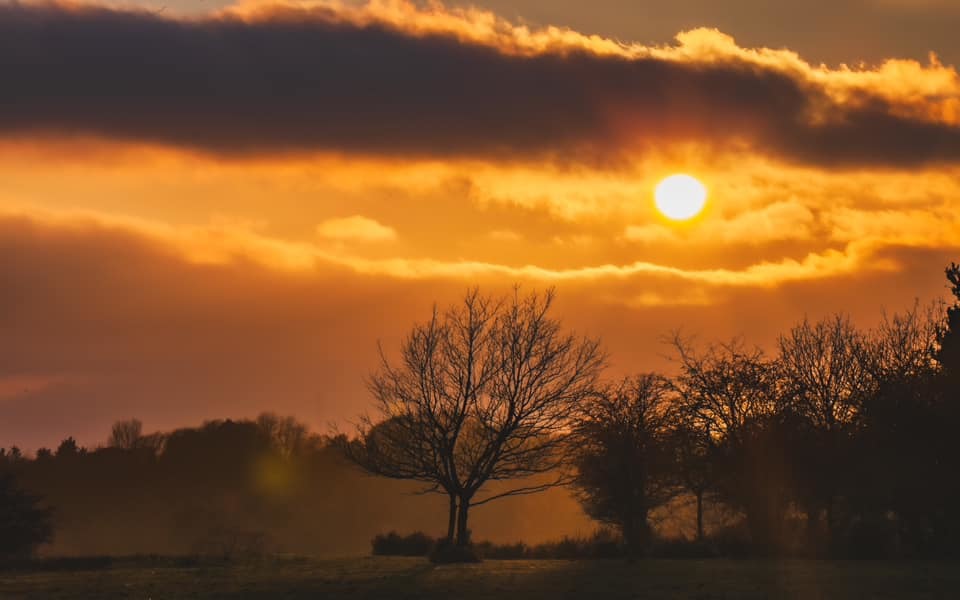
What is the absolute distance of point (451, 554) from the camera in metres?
42.4

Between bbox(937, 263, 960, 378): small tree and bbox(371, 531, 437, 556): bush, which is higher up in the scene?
bbox(937, 263, 960, 378): small tree

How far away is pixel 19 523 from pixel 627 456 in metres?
33.4

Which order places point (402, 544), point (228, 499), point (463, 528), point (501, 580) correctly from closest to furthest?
point (501, 580) → point (463, 528) → point (402, 544) → point (228, 499)

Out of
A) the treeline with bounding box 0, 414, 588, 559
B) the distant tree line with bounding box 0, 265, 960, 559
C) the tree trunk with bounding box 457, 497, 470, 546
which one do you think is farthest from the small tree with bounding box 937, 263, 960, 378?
the treeline with bounding box 0, 414, 588, 559

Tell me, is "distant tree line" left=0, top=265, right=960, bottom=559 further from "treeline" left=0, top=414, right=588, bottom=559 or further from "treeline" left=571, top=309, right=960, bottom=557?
"treeline" left=0, top=414, right=588, bottom=559

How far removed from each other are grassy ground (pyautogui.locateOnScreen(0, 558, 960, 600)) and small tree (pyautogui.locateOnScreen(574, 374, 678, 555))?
833cm

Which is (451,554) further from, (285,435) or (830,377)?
(285,435)

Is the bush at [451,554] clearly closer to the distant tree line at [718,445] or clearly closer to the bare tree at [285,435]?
the distant tree line at [718,445]

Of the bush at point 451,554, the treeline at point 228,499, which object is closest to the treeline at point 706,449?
the bush at point 451,554

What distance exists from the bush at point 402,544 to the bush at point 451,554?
6.10m

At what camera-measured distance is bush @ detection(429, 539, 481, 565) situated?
42.2m

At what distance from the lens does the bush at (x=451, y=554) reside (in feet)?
138

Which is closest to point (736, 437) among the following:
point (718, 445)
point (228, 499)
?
point (718, 445)

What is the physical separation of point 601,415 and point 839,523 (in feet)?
42.1
